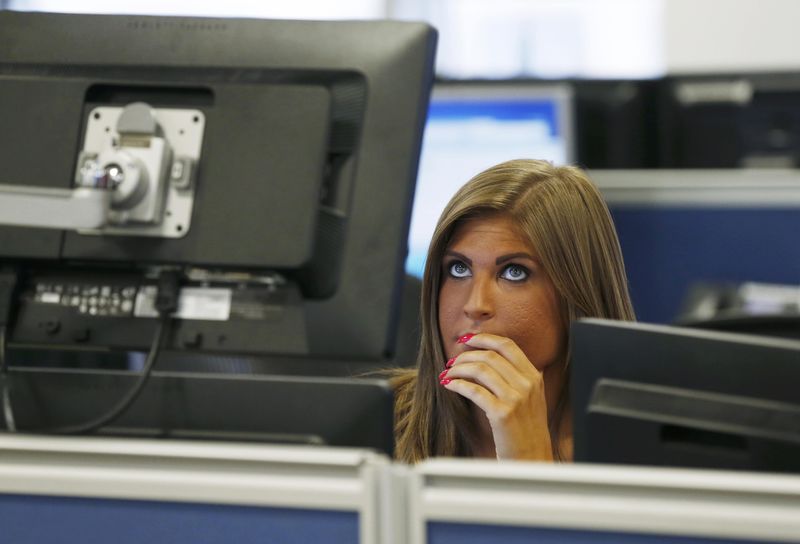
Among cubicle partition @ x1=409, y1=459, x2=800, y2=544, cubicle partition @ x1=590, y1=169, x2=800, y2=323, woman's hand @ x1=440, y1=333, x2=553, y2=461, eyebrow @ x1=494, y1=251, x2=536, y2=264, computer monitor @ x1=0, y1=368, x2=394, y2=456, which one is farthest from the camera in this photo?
cubicle partition @ x1=590, y1=169, x2=800, y2=323

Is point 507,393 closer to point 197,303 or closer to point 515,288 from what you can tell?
point 515,288

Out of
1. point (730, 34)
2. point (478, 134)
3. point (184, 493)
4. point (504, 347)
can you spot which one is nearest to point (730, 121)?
point (478, 134)

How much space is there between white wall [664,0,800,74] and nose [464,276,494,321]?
281cm

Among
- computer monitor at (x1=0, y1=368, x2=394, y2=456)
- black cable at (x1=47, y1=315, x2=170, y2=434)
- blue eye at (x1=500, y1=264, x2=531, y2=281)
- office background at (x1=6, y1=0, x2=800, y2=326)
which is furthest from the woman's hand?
office background at (x1=6, y1=0, x2=800, y2=326)

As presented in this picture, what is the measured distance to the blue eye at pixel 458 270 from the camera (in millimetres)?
1374

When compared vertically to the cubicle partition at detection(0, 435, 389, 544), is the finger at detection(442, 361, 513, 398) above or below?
above

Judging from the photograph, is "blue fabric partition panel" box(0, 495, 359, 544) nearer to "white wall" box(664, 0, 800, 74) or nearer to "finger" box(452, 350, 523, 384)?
"finger" box(452, 350, 523, 384)

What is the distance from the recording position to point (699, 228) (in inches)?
111

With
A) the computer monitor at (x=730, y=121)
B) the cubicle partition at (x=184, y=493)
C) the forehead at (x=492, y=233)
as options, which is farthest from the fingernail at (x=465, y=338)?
the computer monitor at (x=730, y=121)

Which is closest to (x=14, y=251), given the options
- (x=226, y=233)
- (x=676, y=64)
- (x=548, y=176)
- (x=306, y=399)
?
(x=226, y=233)

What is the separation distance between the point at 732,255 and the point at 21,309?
7.05ft

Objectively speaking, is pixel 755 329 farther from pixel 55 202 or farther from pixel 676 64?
pixel 676 64

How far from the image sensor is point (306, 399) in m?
0.96

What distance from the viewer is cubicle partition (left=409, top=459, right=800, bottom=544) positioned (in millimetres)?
731
